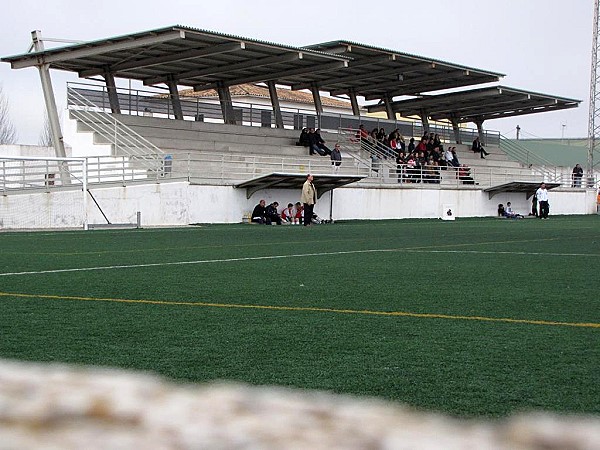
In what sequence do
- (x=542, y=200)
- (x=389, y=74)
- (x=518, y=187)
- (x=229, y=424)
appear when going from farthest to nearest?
(x=518, y=187) < (x=389, y=74) < (x=542, y=200) < (x=229, y=424)

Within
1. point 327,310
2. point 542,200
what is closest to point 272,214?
point 542,200

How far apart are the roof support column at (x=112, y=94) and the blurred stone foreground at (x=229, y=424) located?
1389 inches

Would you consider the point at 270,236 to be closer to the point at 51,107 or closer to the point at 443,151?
the point at 51,107

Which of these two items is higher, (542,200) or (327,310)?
(542,200)

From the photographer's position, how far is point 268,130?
39969 millimetres

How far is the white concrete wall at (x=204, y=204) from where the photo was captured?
25.9 meters

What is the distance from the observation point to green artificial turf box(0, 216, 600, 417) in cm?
485

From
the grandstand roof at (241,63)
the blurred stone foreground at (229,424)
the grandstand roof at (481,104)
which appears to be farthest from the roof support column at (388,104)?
the blurred stone foreground at (229,424)

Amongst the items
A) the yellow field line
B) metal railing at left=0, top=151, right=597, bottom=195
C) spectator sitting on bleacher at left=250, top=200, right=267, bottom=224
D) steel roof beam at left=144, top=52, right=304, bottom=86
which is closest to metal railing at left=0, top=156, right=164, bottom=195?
metal railing at left=0, top=151, right=597, bottom=195

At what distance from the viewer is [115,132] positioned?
30.8 meters

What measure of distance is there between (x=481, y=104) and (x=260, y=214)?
24.6 metres

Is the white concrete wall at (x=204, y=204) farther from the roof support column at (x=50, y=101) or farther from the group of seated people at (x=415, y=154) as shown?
the roof support column at (x=50, y=101)

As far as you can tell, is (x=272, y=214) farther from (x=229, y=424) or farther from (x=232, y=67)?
(x=229, y=424)

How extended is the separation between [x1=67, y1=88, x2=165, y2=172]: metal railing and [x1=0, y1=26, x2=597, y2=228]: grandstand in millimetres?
59
